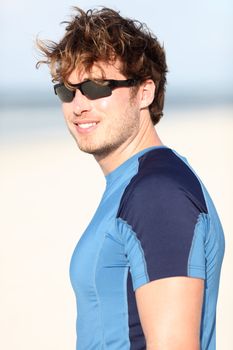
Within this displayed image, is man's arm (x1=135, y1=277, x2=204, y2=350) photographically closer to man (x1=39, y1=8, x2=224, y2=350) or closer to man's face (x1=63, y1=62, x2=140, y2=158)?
man (x1=39, y1=8, x2=224, y2=350)

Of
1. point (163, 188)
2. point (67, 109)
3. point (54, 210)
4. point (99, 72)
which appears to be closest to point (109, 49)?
point (99, 72)

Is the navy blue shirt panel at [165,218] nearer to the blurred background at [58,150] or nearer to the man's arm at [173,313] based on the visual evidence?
the man's arm at [173,313]

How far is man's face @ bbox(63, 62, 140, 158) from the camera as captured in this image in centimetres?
151

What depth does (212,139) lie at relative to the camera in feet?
14.5

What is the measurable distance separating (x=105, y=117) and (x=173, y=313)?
41 cm

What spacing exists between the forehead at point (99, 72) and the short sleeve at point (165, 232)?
0.29 m

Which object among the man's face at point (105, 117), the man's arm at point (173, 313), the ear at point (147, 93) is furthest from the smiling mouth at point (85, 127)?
the man's arm at point (173, 313)

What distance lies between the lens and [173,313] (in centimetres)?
125

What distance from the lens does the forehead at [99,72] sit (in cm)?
153

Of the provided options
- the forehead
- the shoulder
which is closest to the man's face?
the forehead

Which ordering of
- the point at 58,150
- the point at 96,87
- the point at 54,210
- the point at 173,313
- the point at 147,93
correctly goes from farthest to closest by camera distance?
1. the point at 58,150
2. the point at 54,210
3. the point at 147,93
4. the point at 96,87
5. the point at 173,313

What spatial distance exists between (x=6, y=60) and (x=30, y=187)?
83cm

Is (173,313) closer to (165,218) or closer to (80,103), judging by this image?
(165,218)

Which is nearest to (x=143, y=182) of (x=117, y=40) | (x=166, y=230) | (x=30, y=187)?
(x=166, y=230)
